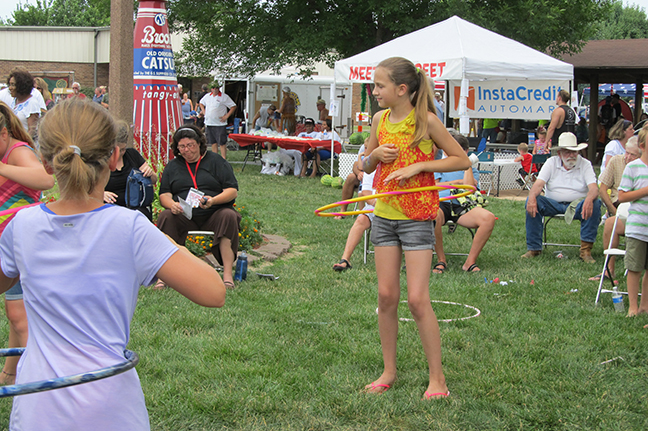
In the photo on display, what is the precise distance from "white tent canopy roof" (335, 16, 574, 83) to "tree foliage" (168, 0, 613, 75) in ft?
13.1

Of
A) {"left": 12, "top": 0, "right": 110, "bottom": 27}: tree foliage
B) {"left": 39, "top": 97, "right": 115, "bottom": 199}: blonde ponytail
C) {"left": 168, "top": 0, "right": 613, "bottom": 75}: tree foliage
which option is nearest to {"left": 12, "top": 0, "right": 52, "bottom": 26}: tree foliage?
{"left": 12, "top": 0, "right": 110, "bottom": 27}: tree foliage

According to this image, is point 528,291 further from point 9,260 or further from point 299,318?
point 9,260

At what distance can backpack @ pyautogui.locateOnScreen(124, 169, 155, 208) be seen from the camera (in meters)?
5.24

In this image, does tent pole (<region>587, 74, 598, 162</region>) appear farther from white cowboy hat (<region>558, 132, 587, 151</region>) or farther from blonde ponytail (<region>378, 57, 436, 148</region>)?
blonde ponytail (<region>378, 57, 436, 148</region>)

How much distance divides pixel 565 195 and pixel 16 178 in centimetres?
624

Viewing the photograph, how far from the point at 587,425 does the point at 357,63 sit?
10.8 meters

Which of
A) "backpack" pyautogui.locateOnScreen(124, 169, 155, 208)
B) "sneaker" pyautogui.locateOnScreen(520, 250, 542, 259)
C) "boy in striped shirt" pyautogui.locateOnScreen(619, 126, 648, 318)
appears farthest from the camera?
"sneaker" pyautogui.locateOnScreen(520, 250, 542, 259)

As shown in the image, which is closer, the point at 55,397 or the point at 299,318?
the point at 55,397

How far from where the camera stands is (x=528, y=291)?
6.05 m

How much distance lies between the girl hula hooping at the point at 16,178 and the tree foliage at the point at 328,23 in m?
14.0

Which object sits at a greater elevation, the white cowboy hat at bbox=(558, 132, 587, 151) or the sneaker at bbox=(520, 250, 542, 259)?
the white cowboy hat at bbox=(558, 132, 587, 151)

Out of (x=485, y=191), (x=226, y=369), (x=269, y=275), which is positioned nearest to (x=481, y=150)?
(x=485, y=191)

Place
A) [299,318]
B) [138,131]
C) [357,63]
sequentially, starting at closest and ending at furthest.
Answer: [299,318] < [138,131] < [357,63]

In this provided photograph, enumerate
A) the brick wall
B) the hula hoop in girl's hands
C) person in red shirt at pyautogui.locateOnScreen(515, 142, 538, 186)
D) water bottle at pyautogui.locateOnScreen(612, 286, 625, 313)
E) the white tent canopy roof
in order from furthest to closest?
the brick wall, person in red shirt at pyautogui.locateOnScreen(515, 142, 538, 186), the white tent canopy roof, water bottle at pyautogui.locateOnScreen(612, 286, 625, 313), the hula hoop in girl's hands
